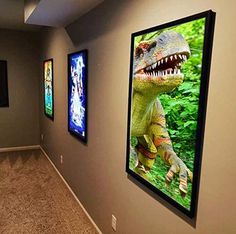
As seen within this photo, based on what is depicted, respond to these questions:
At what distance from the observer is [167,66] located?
136 cm

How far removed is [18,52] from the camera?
4984mm

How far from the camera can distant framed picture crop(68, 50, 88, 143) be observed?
2.65 m

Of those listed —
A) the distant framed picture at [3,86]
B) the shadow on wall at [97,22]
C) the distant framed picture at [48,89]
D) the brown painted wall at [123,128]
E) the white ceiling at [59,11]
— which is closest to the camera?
the brown painted wall at [123,128]

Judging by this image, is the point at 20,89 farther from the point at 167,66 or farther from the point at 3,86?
the point at 167,66

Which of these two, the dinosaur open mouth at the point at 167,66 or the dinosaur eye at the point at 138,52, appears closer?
the dinosaur open mouth at the point at 167,66

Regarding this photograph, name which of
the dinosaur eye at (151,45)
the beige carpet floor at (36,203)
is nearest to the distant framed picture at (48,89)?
the beige carpet floor at (36,203)

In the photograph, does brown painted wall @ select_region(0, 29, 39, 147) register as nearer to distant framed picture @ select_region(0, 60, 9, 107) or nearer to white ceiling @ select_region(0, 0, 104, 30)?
distant framed picture @ select_region(0, 60, 9, 107)

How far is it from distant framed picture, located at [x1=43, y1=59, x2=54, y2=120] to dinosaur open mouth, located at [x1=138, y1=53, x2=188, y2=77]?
2.82 meters

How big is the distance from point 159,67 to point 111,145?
0.94 meters

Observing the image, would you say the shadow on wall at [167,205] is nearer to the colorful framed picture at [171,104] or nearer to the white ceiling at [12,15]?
the colorful framed picture at [171,104]

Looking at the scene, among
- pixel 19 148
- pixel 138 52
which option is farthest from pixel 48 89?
pixel 138 52

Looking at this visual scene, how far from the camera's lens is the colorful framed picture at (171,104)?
117cm

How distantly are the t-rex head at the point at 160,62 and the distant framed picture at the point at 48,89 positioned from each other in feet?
8.79

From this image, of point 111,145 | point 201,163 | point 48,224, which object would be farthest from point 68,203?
point 201,163
